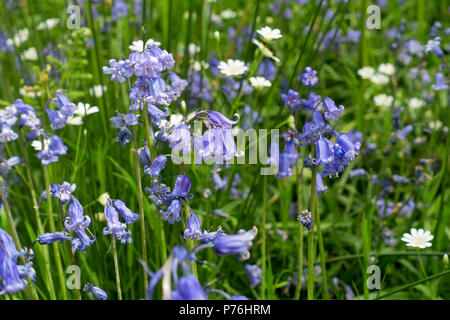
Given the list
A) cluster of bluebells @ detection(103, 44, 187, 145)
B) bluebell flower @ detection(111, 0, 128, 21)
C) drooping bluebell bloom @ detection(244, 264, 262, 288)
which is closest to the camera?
cluster of bluebells @ detection(103, 44, 187, 145)

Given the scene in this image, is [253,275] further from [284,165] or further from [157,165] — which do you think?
[157,165]

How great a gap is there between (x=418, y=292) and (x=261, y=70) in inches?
79.0

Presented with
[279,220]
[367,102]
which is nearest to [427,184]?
[279,220]

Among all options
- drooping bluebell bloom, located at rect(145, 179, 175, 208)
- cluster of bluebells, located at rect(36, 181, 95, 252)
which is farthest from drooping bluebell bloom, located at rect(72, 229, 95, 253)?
drooping bluebell bloom, located at rect(145, 179, 175, 208)

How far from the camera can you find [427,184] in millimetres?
3150

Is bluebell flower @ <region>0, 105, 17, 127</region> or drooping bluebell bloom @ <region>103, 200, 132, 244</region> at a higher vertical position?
bluebell flower @ <region>0, 105, 17, 127</region>

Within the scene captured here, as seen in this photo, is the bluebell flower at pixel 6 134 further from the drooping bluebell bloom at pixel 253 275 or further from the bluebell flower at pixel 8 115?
the drooping bluebell bloom at pixel 253 275

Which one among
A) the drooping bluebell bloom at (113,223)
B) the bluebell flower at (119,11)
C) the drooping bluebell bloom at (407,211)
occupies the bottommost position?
the drooping bluebell bloom at (407,211)

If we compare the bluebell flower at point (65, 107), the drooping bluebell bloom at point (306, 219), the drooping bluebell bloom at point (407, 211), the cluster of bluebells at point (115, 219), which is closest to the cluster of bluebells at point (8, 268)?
the cluster of bluebells at point (115, 219)

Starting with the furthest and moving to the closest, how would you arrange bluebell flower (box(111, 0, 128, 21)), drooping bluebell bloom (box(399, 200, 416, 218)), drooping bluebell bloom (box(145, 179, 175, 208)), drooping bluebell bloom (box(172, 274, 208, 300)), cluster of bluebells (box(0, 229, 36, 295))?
bluebell flower (box(111, 0, 128, 21)) < drooping bluebell bloom (box(399, 200, 416, 218)) < drooping bluebell bloom (box(145, 179, 175, 208)) < cluster of bluebells (box(0, 229, 36, 295)) < drooping bluebell bloom (box(172, 274, 208, 300))

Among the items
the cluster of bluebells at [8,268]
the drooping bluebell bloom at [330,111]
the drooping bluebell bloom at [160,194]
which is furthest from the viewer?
the drooping bluebell bloom at [330,111]

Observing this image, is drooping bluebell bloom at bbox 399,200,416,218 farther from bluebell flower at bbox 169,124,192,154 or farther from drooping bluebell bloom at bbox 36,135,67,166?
drooping bluebell bloom at bbox 36,135,67,166

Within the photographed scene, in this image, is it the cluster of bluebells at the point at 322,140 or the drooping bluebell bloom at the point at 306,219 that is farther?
the drooping bluebell bloom at the point at 306,219

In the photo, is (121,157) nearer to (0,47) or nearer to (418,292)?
(418,292)
